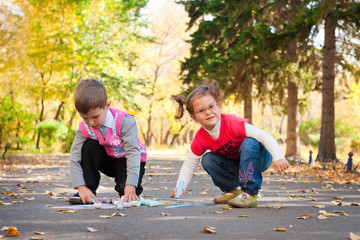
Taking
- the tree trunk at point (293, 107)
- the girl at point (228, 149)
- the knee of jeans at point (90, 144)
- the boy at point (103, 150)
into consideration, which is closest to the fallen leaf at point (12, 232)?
the boy at point (103, 150)

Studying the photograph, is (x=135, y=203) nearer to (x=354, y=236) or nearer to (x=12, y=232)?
(x=12, y=232)

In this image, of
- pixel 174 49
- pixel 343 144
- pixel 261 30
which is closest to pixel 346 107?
pixel 174 49

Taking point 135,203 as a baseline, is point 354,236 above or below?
above

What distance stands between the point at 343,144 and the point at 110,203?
61.8 feet


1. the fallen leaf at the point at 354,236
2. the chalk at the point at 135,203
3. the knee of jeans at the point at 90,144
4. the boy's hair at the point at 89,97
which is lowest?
the chalk at the point at 135,203

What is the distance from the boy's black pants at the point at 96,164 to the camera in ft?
14.5

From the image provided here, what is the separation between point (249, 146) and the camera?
13.7 feet

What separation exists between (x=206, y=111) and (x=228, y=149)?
483mm

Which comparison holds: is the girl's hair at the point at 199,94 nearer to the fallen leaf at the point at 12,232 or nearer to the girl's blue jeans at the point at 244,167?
the girl's blue jeans at the point at 244,167

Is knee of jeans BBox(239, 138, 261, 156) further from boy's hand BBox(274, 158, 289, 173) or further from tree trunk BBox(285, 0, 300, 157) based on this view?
tree trunk BBox(285, 0, 300, 157)

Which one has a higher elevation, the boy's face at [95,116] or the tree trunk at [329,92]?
the tree trunk at [329,92]

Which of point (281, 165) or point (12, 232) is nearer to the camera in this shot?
point (12, 232)

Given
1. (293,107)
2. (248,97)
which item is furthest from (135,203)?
(248,97)

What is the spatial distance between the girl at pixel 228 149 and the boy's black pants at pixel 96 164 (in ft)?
2.09
